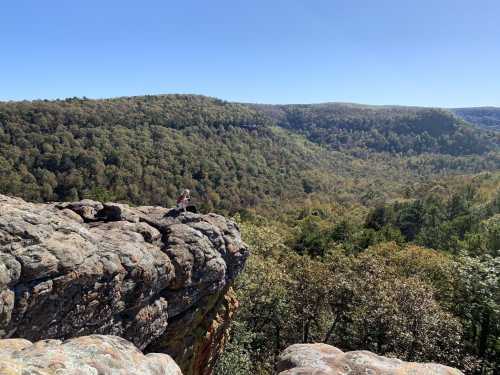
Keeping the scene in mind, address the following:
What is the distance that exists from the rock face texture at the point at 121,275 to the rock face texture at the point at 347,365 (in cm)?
736

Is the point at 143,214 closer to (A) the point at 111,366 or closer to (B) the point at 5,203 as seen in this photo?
(B) the point at 5,203

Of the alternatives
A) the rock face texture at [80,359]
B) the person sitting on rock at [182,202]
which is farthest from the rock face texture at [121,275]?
the rock face texture at [80,359]

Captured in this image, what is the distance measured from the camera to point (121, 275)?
16219mm

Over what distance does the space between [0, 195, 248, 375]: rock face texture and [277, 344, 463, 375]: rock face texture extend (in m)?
7.36

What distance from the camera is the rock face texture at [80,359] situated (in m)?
7.80

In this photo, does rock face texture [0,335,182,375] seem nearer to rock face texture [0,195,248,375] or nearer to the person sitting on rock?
rock face texture [0,195,248,375]

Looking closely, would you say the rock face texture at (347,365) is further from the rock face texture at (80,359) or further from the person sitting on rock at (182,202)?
the person sitting on rock at (182,202)

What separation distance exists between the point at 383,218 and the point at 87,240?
378ft

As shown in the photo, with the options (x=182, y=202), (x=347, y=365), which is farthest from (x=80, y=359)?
(x=182, y=202)

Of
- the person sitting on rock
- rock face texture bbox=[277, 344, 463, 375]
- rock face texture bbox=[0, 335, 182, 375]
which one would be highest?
the person sitting on rock

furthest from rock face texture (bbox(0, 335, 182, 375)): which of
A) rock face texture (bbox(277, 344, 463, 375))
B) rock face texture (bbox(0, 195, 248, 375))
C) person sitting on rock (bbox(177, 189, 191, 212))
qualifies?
person sitting on rock (bbox(177, 189, 191, 212))

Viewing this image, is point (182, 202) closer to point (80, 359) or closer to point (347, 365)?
point (347, 365)

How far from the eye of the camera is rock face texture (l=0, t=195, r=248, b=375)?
13.1m

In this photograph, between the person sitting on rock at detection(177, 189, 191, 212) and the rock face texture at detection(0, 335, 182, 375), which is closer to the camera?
the rock face texture at detection(0, 335, 182, 375)
